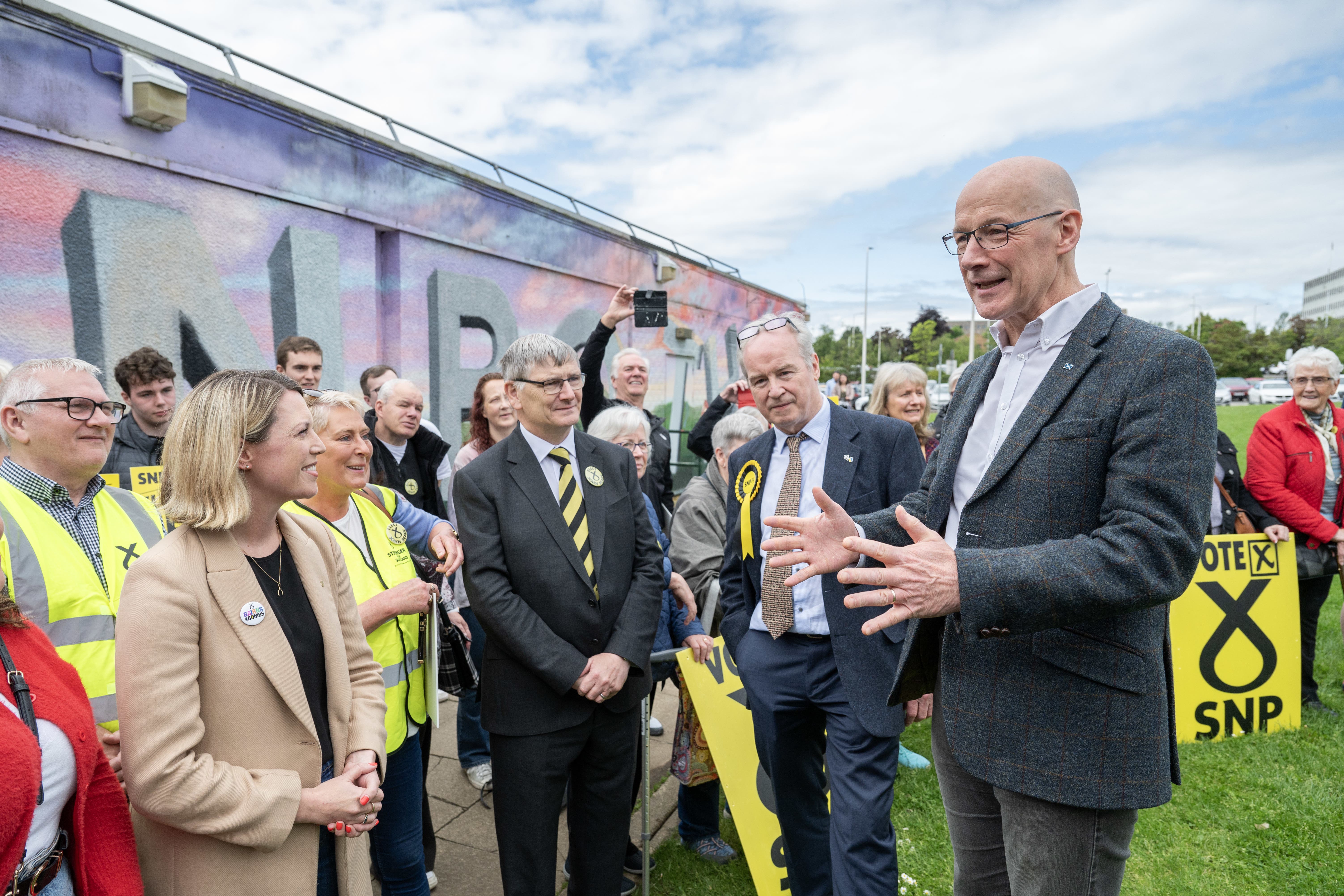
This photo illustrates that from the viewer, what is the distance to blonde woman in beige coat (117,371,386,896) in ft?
5.30

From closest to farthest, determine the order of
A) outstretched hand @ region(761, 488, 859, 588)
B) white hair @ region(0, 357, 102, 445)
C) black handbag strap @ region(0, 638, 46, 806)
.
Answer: black handbag strap @ region(0, 638, 46, 806)
outstretched hand @ region(761, 488, 859, 588)
white hair @ region(0, 357, 102, 445)

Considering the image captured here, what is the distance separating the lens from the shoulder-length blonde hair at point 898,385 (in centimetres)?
480

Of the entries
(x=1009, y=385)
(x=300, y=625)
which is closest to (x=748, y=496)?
(x=1009, y=385)

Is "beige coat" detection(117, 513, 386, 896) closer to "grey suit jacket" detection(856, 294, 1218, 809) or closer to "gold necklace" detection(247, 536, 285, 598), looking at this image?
"gold necklace" detection(247, 536, 285, 598)

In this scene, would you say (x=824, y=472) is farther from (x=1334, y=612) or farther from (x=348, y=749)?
(x=1334, y=612)

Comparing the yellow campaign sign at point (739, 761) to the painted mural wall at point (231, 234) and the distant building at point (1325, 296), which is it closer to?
the painted mural wall at point (231, 234)

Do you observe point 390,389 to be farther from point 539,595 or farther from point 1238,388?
point 1238,388

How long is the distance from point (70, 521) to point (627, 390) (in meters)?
3.73

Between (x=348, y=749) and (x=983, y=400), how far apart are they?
190 centimetres

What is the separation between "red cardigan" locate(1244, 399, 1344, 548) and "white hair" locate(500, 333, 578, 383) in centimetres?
444

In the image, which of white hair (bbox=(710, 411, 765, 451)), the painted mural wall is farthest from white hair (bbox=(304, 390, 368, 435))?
the painted mural wall

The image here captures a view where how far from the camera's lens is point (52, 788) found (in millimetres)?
1527

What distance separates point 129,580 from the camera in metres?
1.67

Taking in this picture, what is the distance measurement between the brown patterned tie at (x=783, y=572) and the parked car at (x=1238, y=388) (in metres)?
56.5
